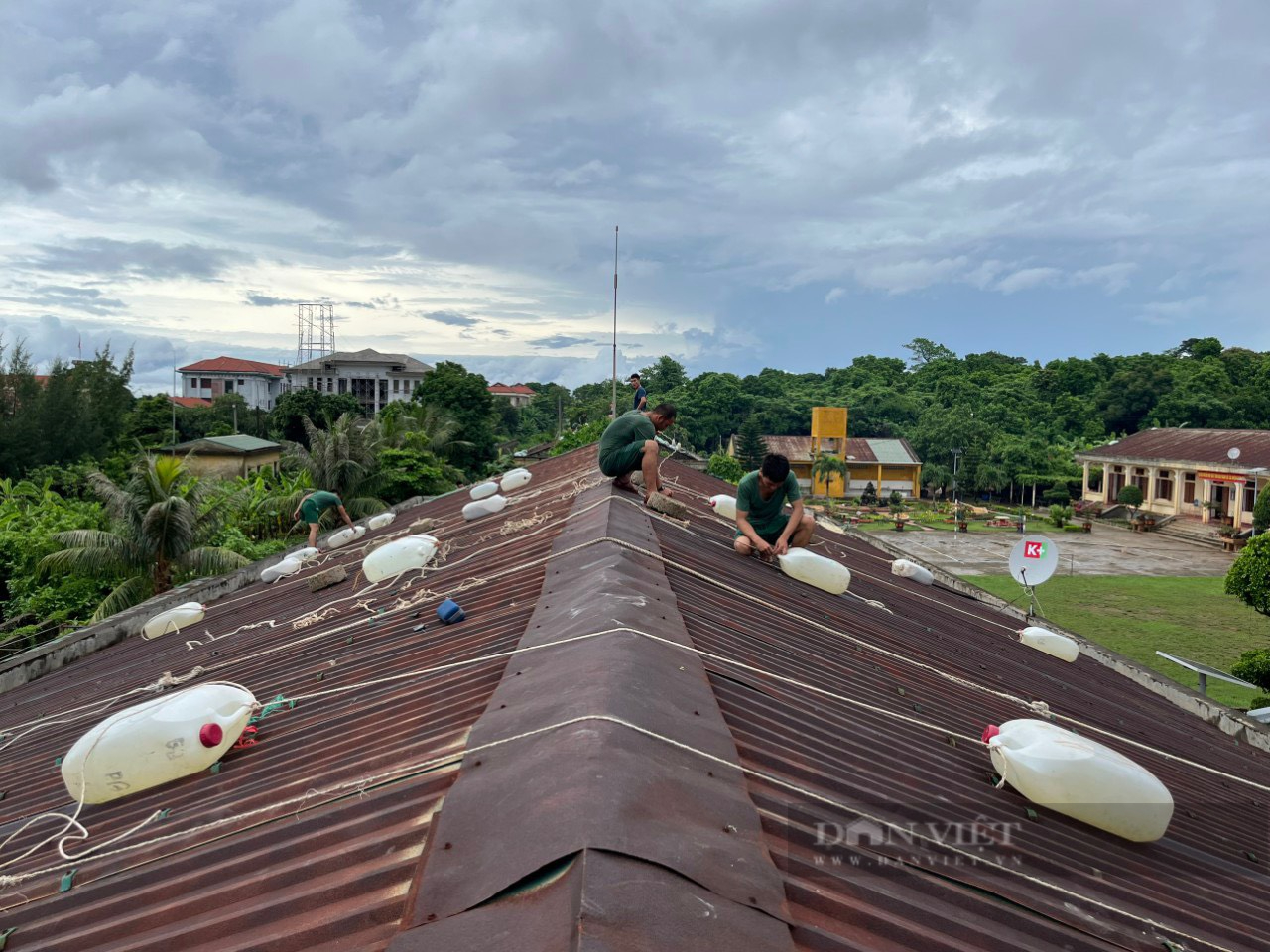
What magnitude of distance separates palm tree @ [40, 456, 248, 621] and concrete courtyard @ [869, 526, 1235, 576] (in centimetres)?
2402

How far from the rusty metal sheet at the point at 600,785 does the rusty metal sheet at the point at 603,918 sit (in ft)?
0.18

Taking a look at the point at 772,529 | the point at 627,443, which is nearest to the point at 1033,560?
the point at 772,529

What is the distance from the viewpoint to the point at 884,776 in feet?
12.6

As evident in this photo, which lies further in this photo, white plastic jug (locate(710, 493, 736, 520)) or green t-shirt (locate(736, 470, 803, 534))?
white plastic jug (locate(710, 493, 736, 520))

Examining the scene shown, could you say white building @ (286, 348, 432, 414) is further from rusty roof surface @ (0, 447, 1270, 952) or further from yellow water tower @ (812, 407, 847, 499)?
rusty roof surface @ (0, 447, 1270, 952)

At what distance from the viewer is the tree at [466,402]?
4581 centimetres

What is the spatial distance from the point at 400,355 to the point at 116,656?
76.0 metres

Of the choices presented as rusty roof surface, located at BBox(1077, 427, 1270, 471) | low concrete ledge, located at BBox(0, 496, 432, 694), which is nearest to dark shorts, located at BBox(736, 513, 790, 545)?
low concrete ledge, located at BBox(0, 496, 432, 694)

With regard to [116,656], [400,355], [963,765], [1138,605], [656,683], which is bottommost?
[1138,605]

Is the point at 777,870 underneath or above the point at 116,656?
above

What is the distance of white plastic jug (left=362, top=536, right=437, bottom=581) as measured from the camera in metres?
7.95

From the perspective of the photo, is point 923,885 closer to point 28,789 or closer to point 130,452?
point 28,789

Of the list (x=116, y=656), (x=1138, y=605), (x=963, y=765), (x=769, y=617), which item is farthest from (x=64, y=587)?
(x=1138, y=605)

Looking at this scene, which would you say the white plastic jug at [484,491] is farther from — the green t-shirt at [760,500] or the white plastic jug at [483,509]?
the green t-shirt at [760,500]
